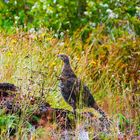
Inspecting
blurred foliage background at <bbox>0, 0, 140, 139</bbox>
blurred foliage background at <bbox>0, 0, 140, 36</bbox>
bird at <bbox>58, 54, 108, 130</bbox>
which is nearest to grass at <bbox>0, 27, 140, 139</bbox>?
blurred foliage background at <bbox>0, 0, 140, 139</bbox>

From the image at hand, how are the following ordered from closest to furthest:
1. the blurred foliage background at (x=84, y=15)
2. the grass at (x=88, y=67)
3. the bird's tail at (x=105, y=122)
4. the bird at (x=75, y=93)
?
the bird's tail at (x=105, y=122)
the bird at (x=75, y=93)
the grass at (x=88, y=67)
the blurred foliage background at (x=84, y=15)

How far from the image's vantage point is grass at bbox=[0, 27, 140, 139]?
771 cm

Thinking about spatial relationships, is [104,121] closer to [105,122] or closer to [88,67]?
[105,122]

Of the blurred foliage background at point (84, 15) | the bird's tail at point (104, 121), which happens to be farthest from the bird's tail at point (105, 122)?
the blurred foliage background at point (84, 15)

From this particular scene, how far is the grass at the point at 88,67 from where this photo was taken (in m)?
7.71

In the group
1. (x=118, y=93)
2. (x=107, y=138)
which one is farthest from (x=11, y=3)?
(x=107, y=138)

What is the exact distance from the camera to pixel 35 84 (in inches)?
291

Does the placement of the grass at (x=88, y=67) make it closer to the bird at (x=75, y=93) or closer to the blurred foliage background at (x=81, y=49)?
the blurred foliage background at (x=81, y=49)

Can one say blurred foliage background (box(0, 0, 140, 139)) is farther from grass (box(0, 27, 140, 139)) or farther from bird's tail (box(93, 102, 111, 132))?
bird's tail (box(93, 102, 111, 132))

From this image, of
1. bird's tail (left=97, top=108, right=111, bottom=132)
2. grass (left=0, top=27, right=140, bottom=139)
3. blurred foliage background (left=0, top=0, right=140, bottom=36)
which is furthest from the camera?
blurred foliage background (left=0, top=0, right=140, bottom=36)

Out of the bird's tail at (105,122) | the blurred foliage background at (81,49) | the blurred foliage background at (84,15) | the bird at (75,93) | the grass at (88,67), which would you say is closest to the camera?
the bird's tail at (105,122)

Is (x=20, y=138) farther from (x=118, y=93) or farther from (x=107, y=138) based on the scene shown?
(x=118, y=93)

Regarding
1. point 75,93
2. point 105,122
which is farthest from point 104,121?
point 75,93

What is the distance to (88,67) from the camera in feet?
33.2
